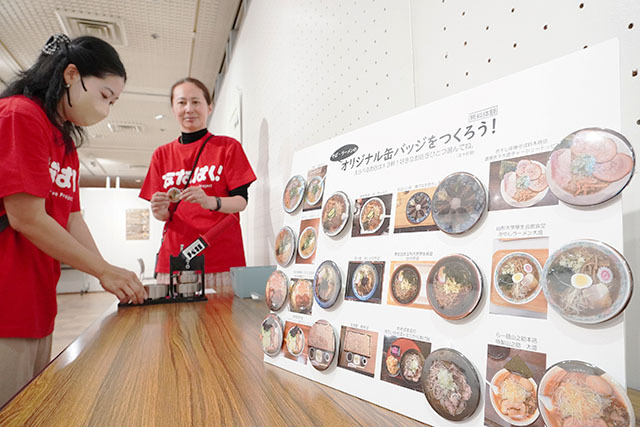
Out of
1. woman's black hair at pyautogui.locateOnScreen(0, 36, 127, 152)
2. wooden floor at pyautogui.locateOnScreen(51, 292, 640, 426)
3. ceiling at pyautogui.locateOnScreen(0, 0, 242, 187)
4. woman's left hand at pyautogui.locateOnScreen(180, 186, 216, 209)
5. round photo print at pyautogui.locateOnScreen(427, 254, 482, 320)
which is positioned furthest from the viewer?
wooden floor at pyautogui.locateOnScreen(51, 292, 640, 426)

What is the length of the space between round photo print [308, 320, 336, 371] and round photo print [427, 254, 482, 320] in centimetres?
18

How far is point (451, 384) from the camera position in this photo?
40 centimetres

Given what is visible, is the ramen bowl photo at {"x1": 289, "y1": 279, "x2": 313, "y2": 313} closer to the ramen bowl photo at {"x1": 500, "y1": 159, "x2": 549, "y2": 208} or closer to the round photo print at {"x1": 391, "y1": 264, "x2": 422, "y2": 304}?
the round photo print at {"x1": 391, "y1": 264, "x2": 422, "y2": 304}

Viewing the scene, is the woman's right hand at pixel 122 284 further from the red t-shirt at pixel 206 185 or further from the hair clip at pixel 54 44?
the hair clip at pixel 54 44

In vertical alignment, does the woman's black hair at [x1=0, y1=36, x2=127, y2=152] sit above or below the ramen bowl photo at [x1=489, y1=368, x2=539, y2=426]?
above

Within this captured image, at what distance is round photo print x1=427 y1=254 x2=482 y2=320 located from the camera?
41cm

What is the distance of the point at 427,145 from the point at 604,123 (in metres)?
0.20

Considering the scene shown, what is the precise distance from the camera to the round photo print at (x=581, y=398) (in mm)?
303

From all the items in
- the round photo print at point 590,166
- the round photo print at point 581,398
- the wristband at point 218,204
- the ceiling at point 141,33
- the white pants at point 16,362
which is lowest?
the white pants at point 16,362

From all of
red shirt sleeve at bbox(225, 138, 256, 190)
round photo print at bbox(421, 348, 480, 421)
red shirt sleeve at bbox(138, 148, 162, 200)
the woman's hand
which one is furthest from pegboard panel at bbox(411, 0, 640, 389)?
red shirt sleeve at bbox(138, 148, 162, 200)

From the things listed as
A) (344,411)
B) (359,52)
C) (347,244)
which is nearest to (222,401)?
(344,411)

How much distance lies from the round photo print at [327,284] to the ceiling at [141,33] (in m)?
3.51

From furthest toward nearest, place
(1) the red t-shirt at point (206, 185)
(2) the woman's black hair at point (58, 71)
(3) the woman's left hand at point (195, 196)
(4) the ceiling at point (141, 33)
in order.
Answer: (4) the ceiling at point (141, 33), (1) the red t-shirt at point (206, 185), (3) the woman's left hand at point (195, 196), (2) the woman's black hair at point (58, 71)

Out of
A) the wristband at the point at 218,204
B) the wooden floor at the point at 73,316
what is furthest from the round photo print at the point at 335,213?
the wooden floor at the point at 73,316
